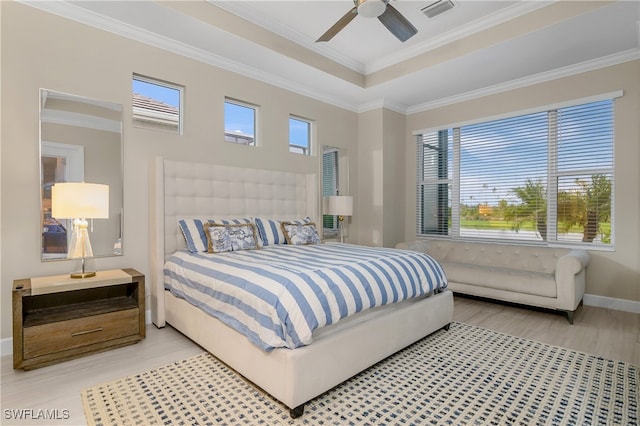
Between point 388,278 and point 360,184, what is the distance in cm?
332

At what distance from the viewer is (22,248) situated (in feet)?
8.84

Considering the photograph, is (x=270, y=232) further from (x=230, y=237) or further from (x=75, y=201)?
(x=75, y=201)

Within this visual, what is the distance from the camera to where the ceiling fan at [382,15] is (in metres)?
2.54

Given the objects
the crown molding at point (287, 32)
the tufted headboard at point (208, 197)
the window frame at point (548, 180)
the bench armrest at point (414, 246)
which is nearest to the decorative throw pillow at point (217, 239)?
the tufted headboard at point (208, 197)

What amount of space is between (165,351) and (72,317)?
0.73m

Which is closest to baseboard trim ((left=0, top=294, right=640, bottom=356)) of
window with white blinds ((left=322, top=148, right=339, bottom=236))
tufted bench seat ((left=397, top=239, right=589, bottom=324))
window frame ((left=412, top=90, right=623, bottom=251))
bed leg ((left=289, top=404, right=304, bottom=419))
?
tufted bench seat ((left=397, top=239, right=589, bottom=324))

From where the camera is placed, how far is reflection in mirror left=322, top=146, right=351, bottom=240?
5.21 m

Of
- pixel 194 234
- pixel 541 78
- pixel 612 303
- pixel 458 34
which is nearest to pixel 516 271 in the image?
pixel 612 303

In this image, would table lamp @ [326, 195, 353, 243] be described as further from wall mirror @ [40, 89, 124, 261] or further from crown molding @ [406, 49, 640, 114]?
wall mirror @ [40, 89, 124, 261]

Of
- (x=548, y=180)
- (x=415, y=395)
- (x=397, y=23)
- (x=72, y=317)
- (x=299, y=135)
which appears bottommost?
(x=415, y=395)

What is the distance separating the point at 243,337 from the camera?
2.15 metres

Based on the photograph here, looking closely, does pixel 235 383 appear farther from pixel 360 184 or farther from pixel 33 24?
pixel 360 184

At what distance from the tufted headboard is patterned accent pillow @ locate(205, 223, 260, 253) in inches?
15.2

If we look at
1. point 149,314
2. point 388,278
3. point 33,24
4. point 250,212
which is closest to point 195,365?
point 149,314
